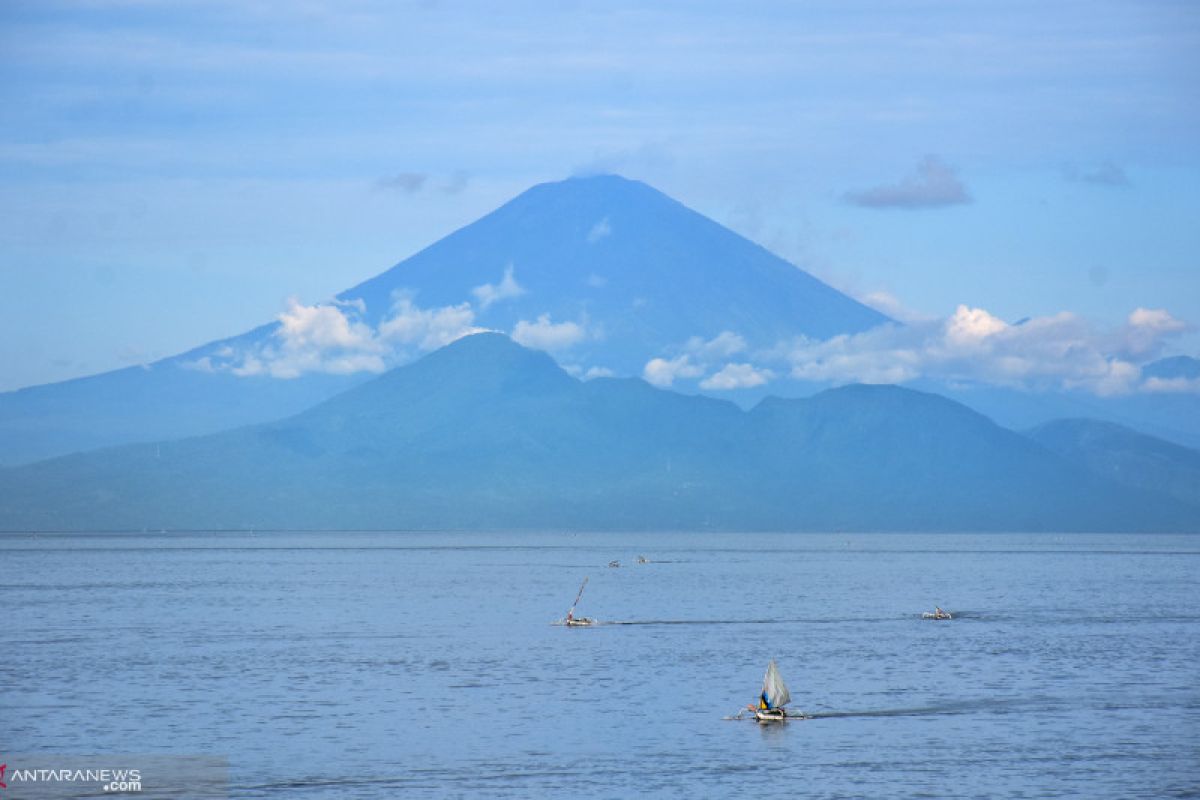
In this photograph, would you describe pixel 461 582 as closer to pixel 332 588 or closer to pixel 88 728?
pixel 332 588

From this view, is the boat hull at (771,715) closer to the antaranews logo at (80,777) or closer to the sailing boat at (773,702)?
the sailing boat at (773,702)

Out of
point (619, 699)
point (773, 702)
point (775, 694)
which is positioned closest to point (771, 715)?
point (773, 702)

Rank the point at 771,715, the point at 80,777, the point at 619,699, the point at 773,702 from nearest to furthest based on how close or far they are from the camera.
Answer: the point at 80,777 < the point at 771,715 < the point at 773,702 < the point at 619,699

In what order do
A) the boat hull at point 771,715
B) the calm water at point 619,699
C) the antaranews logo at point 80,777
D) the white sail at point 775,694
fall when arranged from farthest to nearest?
the white sail at point 775,694 < the boat hull at point 771,715 < the calm water at point 619,699 < the antaranews logo at point 80,777

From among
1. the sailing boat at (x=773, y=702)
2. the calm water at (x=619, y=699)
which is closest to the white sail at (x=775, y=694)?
the sailing boat at (x=773, y=702)

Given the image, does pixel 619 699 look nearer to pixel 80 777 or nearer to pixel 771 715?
pixel 771 715

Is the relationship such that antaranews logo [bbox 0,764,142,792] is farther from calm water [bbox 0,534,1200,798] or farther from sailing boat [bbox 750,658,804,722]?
sailing boat [bbox 750,658,804,722]

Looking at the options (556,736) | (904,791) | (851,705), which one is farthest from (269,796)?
(851,705)

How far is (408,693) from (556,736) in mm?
14916

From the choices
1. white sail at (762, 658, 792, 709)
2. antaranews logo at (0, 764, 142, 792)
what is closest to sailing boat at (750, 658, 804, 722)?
white sail at (762, 658, 792, 709)

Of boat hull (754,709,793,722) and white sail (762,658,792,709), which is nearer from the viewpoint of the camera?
boat hull (754,709,793,722)

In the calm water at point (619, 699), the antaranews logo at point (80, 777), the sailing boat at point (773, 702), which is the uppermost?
the sailing boat at point (773, 702)

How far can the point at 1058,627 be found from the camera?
122000mm

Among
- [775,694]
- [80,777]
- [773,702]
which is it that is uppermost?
[775,694]
